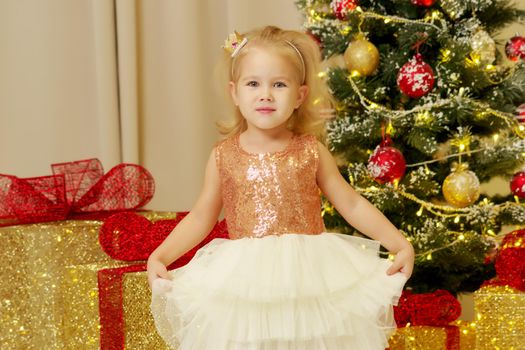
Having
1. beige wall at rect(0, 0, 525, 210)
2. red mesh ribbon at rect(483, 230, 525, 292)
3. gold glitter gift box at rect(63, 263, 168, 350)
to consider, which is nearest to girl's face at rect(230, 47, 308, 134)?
gold glitter gift box at rect(63, 263, 168, 350)

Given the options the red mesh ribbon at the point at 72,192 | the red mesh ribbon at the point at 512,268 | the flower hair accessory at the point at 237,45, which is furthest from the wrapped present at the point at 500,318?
the red mesh ribbon at the point at 72,192

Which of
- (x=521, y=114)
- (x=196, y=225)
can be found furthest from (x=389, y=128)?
(x=196, y=225)

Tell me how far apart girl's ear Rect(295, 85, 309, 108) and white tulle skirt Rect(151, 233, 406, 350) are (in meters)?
0.24

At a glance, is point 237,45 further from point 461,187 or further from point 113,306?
point 461,187

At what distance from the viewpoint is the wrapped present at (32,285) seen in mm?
1443

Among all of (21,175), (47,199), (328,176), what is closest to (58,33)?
(21,175)

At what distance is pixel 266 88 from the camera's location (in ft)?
3.89

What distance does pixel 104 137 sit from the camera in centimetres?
223

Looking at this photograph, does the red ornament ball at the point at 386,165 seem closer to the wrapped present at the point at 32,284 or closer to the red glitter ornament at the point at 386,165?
the red glitter ornament at the point at 386,165

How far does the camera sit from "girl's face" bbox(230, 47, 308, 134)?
3.89 ft

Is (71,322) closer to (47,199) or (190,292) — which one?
(47,199)

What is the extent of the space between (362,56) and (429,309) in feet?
1.96

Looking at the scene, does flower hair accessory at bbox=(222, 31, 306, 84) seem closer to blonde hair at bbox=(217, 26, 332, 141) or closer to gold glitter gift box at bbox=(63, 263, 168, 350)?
blonde hair at bbox=(217, 26, 332, 141)

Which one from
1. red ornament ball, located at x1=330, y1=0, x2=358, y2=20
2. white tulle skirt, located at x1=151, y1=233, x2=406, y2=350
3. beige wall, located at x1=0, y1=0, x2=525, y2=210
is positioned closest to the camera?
white tulle skirt, located at x1=151, y1=233, x2=406, y2=350
